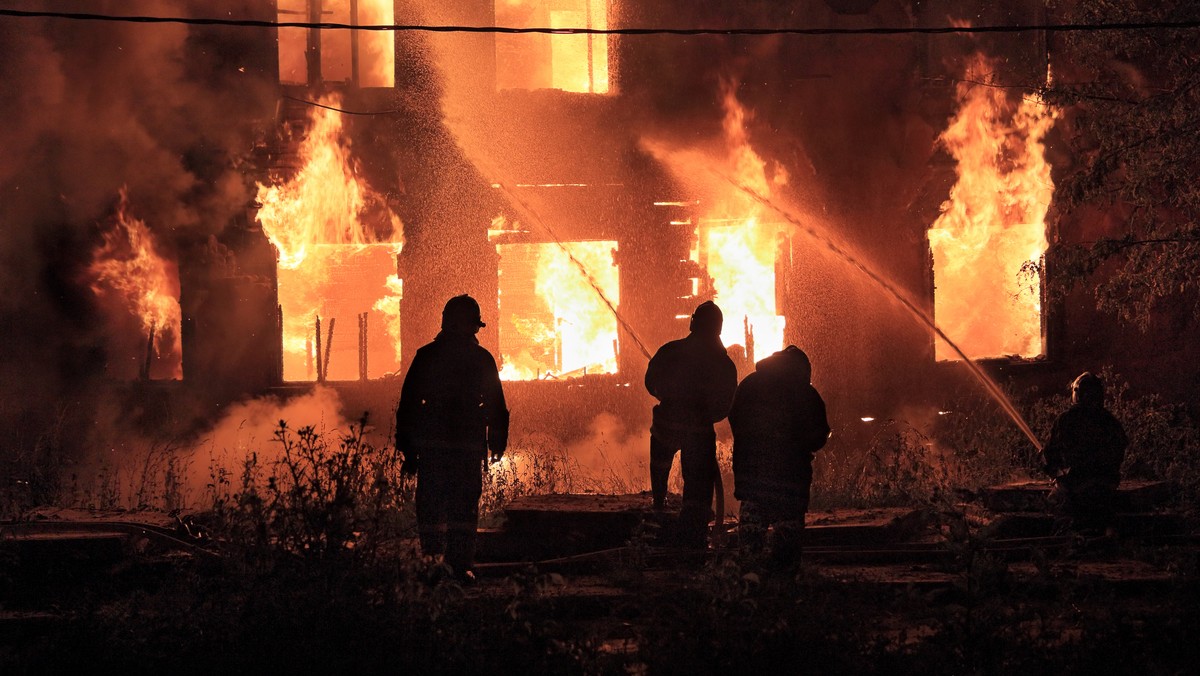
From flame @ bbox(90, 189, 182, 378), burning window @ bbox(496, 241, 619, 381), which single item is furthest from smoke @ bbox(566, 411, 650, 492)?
flame @ bbox(90, 189, 182, 378)

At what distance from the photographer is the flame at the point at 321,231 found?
1515 centimetres

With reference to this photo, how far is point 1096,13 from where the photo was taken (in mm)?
12484

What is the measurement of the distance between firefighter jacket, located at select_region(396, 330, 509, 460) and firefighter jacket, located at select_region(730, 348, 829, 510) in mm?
1819

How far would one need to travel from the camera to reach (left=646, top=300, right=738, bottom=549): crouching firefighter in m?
9.17

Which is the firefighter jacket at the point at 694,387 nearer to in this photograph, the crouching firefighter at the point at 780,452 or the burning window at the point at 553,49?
the crouching firefighter at the point at 780,452

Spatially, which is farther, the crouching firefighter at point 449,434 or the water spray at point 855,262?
the water spray at point 855,262

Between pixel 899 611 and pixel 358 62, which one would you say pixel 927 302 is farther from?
pixel 899 611

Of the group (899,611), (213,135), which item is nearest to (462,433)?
(899,611)

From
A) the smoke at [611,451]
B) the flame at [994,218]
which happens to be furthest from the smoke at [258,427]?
the flame at [994,218]

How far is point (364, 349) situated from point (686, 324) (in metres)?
4.53

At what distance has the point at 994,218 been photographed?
16656mm

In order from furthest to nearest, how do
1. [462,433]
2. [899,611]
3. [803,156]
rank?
1. [803,156]
2. [462,433]
3. [899,611]

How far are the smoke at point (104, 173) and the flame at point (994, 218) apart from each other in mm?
9925

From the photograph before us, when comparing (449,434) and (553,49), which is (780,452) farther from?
(553,49)
